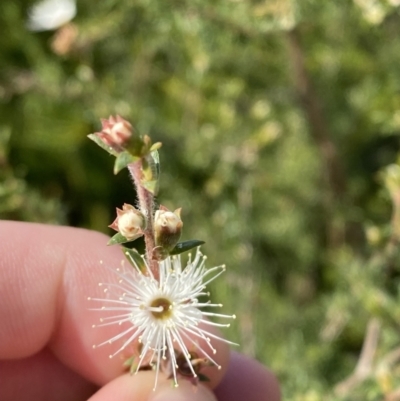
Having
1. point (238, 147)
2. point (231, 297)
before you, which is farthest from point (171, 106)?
point (231, 297)

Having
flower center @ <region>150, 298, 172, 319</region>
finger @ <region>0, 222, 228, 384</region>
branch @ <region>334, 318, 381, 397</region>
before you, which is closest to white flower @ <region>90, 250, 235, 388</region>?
flower center @ <region>150, 298, 172, 319</region>

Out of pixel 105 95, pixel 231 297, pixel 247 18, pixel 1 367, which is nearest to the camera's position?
pixel 1 367

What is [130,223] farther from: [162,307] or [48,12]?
[48,12]

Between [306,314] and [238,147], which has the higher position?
[238,147]

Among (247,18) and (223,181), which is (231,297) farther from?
(247,18)

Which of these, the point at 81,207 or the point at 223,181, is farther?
the point at 81,207

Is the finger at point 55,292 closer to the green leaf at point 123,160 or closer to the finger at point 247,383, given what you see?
the finger at point 247,383

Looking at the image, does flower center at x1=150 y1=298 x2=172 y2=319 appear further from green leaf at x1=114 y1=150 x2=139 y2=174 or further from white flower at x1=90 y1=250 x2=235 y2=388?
green leaf at x1=114 y1=150 x2=139 y2=174
